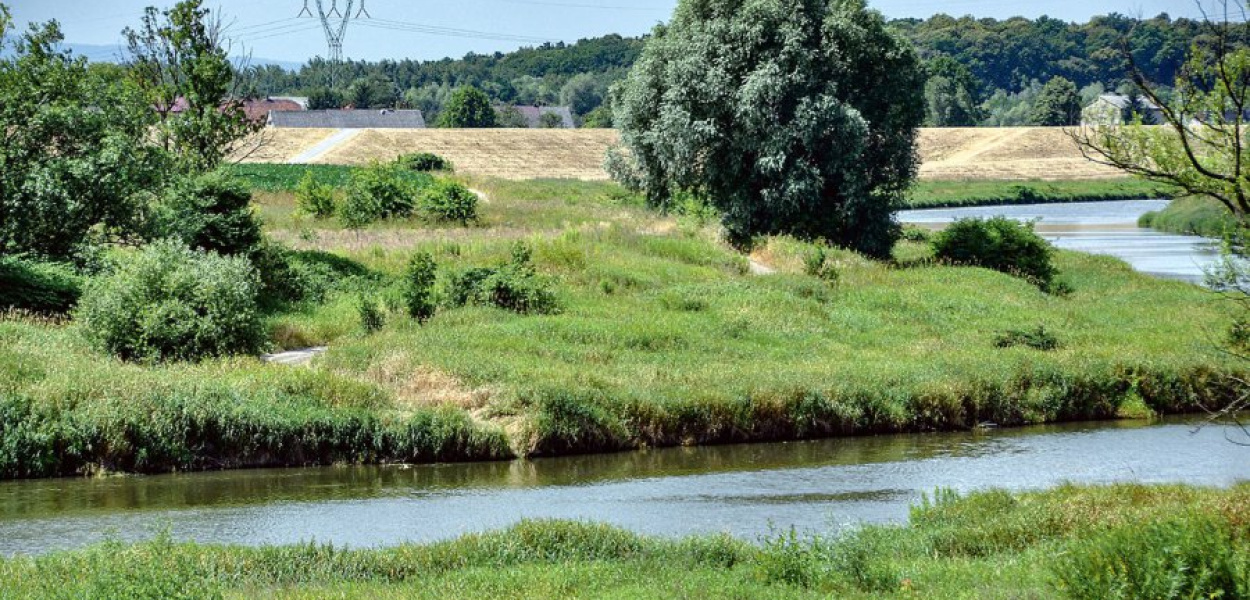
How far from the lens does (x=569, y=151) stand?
112250mm

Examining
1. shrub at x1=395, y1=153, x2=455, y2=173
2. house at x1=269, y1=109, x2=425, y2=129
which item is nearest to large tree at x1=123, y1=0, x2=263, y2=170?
shrub at x1=395, y1=153, x2=455, y2=173

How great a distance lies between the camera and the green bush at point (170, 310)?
2483 centimetres

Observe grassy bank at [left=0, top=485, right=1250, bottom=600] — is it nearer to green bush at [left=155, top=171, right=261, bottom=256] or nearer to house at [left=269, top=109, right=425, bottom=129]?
green bush at [left=155, top=171, right=261, bottom=256]

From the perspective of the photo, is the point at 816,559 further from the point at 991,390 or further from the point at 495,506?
the point at 991,390

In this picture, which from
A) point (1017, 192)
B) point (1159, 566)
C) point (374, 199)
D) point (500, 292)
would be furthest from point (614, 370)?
point (1017, 192)

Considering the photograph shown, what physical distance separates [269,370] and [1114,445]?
1536 centimetres

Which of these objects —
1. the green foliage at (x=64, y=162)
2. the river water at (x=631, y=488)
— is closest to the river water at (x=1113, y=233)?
the river water at (x=631, y=488)

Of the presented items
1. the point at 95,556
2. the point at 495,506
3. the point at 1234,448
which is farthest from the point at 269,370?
the point at 1234,448

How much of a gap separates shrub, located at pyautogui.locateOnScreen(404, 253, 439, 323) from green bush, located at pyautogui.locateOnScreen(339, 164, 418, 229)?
1725 cm

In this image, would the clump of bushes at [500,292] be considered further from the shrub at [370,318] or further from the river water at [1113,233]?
the river water at [1113,233]

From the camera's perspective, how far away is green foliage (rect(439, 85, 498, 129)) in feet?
457

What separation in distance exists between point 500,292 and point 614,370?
18.1 feet

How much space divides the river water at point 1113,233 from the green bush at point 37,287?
82.2ft

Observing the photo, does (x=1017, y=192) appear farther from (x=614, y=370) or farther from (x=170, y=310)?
(x=170, y=310)
